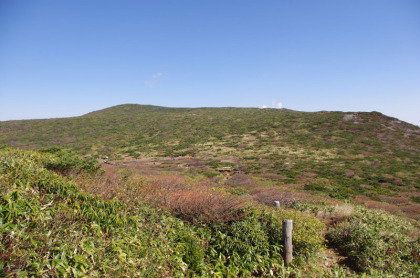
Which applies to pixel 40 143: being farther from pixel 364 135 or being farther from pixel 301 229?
pixel 364 135

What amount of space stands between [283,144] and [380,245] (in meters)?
28.7

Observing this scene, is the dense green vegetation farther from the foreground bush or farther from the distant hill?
the distant hill

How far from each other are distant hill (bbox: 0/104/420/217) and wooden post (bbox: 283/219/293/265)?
27.5ft

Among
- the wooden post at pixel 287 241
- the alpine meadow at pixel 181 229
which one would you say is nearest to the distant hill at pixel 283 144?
the alpine meadow at pixel 181 229

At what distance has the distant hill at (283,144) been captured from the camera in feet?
53.9

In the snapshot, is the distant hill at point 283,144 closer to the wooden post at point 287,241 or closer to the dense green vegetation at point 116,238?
the wooden post at point 287,241

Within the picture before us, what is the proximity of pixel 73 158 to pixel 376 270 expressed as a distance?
11.5 m

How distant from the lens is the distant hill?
53.9 ft

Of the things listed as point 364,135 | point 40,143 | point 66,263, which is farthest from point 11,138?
point 364,135

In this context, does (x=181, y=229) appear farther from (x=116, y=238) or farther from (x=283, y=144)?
(x=283, y=144)

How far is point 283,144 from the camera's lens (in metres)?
33.4

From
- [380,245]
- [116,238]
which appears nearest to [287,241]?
[380,245]

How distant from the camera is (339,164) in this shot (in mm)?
21859

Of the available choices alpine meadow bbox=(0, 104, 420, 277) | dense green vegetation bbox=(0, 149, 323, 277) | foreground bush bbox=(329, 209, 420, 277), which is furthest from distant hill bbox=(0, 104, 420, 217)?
dense green vegetation bbox=(0, 149, 323, 277)
